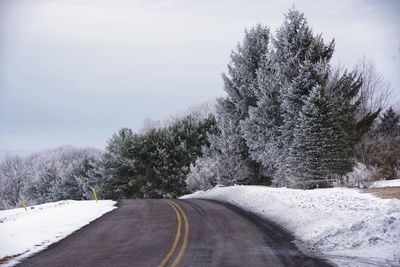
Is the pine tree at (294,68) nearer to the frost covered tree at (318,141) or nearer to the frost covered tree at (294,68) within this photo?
the frost covered tree at (294,68)

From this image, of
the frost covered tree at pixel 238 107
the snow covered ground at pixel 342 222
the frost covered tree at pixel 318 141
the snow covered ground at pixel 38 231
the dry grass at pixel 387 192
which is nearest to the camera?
the snow covered ground at pixel 342 222

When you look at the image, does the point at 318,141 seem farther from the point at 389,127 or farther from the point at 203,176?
the point at 203,176

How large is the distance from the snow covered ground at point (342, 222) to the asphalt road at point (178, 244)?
2.10 feet

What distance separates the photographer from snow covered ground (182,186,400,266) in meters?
8.89

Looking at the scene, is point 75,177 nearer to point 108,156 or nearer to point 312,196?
point 108,156

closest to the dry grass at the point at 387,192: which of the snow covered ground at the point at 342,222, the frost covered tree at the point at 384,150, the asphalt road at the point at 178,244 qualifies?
the snow covered ground at the point at 342,222

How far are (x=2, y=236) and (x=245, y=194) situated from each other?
12996mm

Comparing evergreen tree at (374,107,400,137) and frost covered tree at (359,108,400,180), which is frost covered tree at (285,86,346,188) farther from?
evergreen tree at (374,107,400,137)

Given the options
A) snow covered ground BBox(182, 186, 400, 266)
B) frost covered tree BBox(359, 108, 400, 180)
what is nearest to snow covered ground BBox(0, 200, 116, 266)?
snow covered ground BBox(182, 186, 400, 266)

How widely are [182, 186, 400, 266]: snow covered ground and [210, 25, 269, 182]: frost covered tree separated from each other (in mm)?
19220

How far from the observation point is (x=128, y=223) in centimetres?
1496

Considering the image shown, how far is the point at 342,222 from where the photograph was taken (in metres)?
11.5

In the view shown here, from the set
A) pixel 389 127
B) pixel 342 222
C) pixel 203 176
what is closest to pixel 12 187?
pixel 203 176

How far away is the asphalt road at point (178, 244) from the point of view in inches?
352
